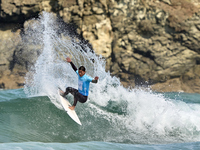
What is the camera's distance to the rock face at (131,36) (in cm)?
1730

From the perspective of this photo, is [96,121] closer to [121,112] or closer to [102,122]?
[102,122]

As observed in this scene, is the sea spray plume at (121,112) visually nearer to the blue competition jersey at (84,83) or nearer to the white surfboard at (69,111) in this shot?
the white surfboard at (69,111)

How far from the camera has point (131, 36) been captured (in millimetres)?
→ 18156

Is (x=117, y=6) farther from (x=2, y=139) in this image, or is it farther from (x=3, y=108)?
(x=2, y=139)

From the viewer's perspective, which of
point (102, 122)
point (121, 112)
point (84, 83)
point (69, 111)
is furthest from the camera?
point (121, 112)

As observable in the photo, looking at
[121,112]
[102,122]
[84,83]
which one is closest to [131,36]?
[121,112]

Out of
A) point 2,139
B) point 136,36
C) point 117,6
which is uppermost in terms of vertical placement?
point 117,6

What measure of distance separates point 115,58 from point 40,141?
44.2 ft

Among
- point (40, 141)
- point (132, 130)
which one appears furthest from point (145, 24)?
point (40, 141)

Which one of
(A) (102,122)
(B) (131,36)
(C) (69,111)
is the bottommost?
(A) (102,122)

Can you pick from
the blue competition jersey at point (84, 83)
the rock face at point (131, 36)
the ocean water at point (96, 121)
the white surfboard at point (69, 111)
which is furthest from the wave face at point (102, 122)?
the rock face at point (131, 36)

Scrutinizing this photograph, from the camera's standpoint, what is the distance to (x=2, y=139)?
5.19 meters

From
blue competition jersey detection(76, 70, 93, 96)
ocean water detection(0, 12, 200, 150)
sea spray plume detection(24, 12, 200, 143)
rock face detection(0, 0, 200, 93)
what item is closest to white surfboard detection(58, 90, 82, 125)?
ocean water detection(0, 12, 200, 150)

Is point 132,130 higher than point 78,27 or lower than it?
lower
